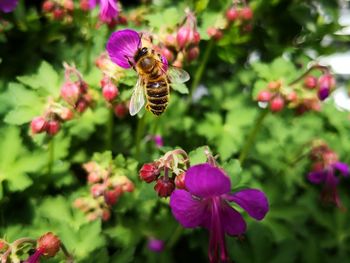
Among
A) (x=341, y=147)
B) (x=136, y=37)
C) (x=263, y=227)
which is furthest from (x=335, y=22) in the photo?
(x=136, y=37)

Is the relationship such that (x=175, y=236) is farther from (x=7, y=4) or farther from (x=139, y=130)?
(x=7, y=4)

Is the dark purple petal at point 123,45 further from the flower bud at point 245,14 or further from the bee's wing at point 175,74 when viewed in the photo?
the flower bud at point 245,14

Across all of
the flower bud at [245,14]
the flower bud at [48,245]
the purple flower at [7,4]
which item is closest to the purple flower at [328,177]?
the flower bud at [245,14]

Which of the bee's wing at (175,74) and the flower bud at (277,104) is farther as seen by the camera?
the flower bud at (277,104)

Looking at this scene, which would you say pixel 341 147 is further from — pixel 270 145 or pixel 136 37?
pixel 136 37

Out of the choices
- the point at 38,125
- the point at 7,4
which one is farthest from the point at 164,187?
the point at 7,4

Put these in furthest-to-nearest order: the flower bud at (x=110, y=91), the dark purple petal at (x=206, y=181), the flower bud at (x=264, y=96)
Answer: the flower bud at (x=264, y=96) → the flower bud at (x=110, y=91) → the dark purple petal at (x=206, y=181)
